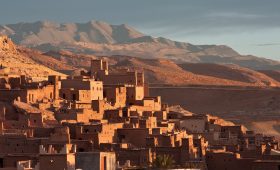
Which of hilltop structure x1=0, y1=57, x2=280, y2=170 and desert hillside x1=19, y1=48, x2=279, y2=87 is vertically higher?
desert hillside x1=19, y1=48, x2=279, y2=87

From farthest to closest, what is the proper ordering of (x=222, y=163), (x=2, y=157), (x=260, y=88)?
(x=260, y=88), (x=222, y=163), (x=2, y=157)

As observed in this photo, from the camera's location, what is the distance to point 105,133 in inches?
1811

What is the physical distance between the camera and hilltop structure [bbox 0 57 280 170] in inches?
1626

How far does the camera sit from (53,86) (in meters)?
54.5

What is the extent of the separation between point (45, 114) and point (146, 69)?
8206cm

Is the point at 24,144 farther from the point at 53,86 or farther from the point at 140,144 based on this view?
the point at 53,86

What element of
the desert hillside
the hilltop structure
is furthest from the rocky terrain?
the desert hillside

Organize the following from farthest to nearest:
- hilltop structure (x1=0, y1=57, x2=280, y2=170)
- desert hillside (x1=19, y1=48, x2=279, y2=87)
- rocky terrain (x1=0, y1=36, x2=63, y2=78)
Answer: desert hillside (x1=19, y1=48, x2=279, y2=87), rocky terrain (x1=0, y1=36, x2=63, y2=78), hilltop structure (x1=0, y1=57, x2=280, y2=170)

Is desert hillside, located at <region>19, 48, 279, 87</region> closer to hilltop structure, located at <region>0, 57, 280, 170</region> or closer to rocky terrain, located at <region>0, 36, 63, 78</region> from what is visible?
rocky terrain, located at <region>0, 36, 63, 78</region>

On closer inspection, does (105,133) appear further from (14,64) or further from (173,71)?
(173,71)

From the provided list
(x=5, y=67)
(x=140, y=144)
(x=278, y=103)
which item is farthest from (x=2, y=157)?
(x=278, y=103)

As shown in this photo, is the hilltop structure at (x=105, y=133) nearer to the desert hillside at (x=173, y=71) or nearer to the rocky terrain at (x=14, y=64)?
the rocky terrain at (x=14, y=64)

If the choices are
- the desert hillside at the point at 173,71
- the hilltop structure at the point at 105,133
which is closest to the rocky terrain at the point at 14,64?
the hilltop structure at the point at 105,133

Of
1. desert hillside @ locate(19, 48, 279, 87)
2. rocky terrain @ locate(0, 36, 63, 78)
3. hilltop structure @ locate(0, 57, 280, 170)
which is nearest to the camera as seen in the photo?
hilltop structure @ locate(0, 57, 280, 170)
